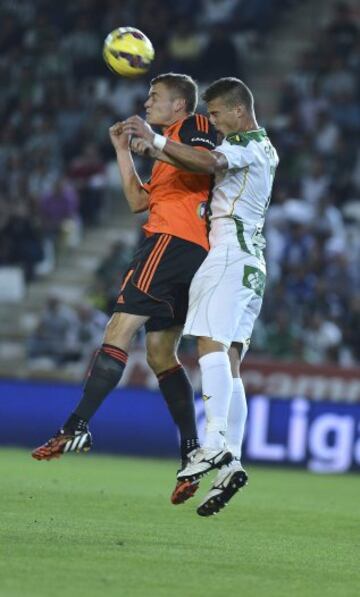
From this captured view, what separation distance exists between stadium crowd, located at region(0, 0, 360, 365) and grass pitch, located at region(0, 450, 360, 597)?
631cm

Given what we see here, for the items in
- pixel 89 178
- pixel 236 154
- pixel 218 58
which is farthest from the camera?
pixel 218 58

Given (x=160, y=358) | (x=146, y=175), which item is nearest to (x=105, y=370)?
(x=160, y=358)

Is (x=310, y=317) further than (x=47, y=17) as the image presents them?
No

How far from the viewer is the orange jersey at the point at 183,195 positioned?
8.63 meters

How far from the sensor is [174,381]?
8898 millimetres

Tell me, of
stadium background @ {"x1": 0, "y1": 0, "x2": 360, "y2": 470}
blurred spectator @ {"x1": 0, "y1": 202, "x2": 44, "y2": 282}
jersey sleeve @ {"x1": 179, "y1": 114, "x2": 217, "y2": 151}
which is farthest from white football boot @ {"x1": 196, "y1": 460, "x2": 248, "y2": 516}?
blurred spectator @ {"x1": 0, "y1": 202, "x2": 44, "y2": 282}

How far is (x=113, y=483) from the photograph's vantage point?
1193cm

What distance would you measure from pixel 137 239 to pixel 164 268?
38.6 feet

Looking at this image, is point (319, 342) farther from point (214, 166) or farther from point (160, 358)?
point (214, 166)

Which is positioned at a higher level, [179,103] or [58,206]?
[179,103]

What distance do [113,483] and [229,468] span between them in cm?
385

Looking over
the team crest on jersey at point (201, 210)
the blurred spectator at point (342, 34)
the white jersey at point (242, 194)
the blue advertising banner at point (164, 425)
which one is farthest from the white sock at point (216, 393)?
the blurred spectator at point (342, 34)

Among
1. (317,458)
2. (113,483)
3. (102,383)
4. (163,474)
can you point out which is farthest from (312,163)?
(102,383)

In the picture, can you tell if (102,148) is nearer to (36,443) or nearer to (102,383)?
(36,443)
